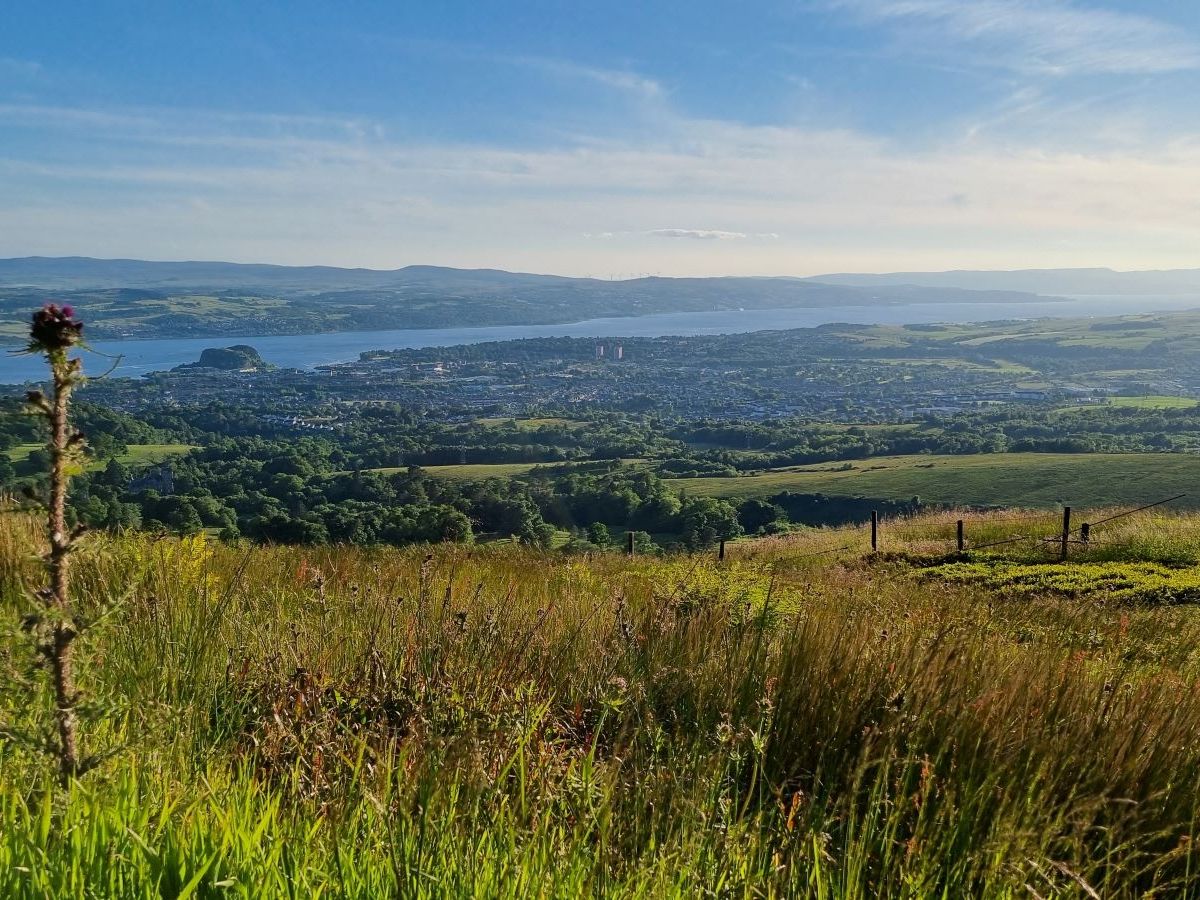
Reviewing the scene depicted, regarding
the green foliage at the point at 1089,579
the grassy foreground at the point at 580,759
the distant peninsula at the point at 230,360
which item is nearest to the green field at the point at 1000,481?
the green foliage at the point at 1089,579

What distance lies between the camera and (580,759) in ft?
9.35

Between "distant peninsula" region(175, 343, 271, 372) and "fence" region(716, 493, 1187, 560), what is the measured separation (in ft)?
379

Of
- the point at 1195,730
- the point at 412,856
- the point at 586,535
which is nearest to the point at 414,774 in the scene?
the point at 412,856

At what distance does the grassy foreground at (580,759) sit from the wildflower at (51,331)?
43 cm

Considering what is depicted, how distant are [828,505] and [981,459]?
62.0ft

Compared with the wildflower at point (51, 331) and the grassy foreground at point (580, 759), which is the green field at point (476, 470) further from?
the wildflower at point (51, 331)

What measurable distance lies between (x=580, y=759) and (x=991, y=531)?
16.2m

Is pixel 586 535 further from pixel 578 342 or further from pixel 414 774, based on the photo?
pixel 578 342

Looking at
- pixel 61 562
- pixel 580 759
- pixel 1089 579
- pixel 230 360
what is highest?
pixel 61 562

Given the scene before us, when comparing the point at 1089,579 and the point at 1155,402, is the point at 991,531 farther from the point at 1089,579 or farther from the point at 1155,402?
the point at 1155,402

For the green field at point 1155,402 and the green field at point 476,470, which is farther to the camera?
the green field at point 1155,402

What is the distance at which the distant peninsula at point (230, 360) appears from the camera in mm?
119938

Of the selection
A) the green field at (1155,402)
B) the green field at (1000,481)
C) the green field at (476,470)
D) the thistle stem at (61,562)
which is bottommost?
the green field at (476,470)

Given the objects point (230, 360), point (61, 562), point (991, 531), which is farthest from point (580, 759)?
point (230, 360)
